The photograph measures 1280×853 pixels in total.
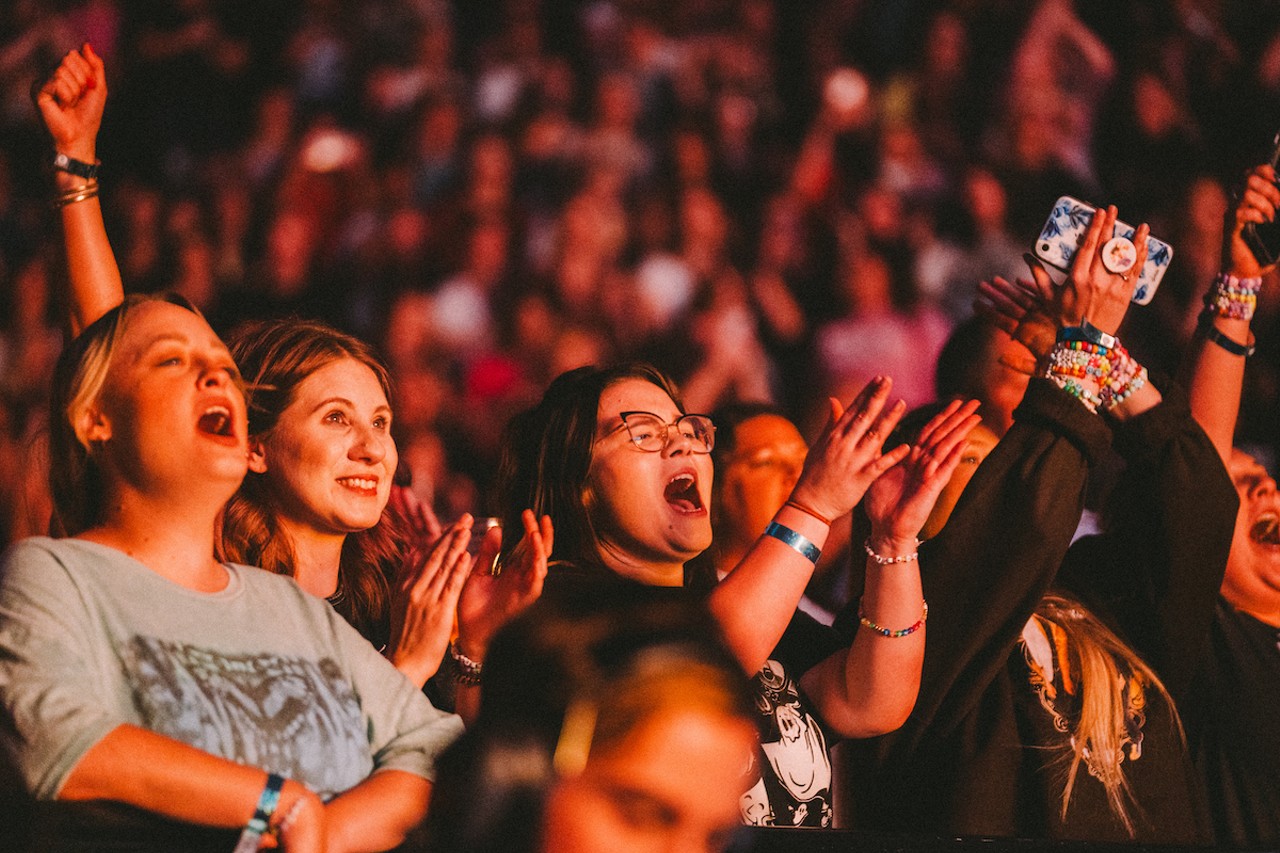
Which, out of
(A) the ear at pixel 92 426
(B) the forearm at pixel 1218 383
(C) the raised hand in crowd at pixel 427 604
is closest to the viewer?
(A) the ear at pixel 92 426

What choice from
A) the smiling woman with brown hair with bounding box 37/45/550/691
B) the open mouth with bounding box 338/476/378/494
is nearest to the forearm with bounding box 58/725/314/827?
the smiling woman with brown hair with bounding box 37/45/550/691

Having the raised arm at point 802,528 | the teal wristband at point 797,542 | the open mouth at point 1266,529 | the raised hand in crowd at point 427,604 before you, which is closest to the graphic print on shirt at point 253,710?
the raised hand in crowd at point 427,604

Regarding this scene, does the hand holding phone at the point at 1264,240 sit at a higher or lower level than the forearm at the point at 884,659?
higher

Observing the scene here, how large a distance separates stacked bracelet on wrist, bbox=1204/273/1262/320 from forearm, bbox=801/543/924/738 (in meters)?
0.93

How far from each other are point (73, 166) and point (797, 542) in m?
1.16

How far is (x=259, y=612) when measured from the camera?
156 cm

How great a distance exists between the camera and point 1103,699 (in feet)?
6.99

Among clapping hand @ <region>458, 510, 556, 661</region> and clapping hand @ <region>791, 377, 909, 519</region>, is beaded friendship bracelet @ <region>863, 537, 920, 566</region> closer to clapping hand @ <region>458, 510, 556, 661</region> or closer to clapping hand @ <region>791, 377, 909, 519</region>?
clapping hand @ <region>791, 377, 909, 519</region>

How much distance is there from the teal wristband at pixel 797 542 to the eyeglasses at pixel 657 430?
0.31 m

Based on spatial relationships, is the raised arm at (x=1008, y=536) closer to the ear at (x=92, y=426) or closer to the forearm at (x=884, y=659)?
the forearm at (x=884, y=659)

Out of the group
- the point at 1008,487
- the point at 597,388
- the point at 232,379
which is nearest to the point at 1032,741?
the point at 1008,487

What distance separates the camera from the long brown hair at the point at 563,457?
215cm

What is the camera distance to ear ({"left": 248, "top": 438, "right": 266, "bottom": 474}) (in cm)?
184

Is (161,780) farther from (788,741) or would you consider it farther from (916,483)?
(916,483)
